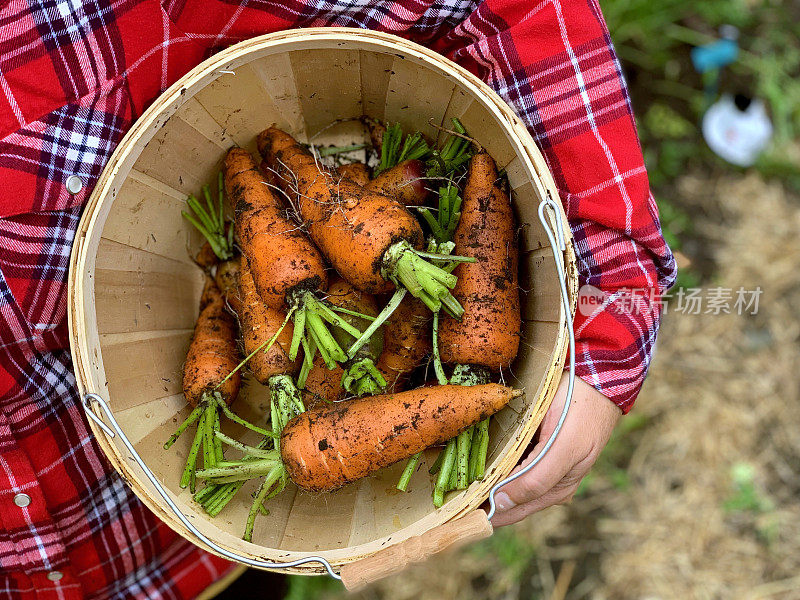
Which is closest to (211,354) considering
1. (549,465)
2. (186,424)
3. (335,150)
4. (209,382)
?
(209,382)

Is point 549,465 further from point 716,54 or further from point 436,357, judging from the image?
point 716,54

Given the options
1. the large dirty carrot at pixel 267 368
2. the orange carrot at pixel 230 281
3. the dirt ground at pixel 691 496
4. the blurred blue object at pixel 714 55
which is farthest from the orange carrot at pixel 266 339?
the blurred blue object at pixel 714 55

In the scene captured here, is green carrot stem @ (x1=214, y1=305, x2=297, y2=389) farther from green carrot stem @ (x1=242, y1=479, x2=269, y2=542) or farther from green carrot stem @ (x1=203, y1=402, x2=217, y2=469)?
green carrot stem @ (x1=242, y1=479, x2=269, y2=542)

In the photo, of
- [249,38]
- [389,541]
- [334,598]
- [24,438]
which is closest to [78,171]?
[249,38]

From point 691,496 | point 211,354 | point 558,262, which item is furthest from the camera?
point 691,496

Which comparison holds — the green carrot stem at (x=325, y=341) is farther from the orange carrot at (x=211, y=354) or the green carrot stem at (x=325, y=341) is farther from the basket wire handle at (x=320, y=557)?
the basket wire handle at (x=320, y=557)

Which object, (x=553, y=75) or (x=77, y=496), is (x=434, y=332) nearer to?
(x=553, y=75)
